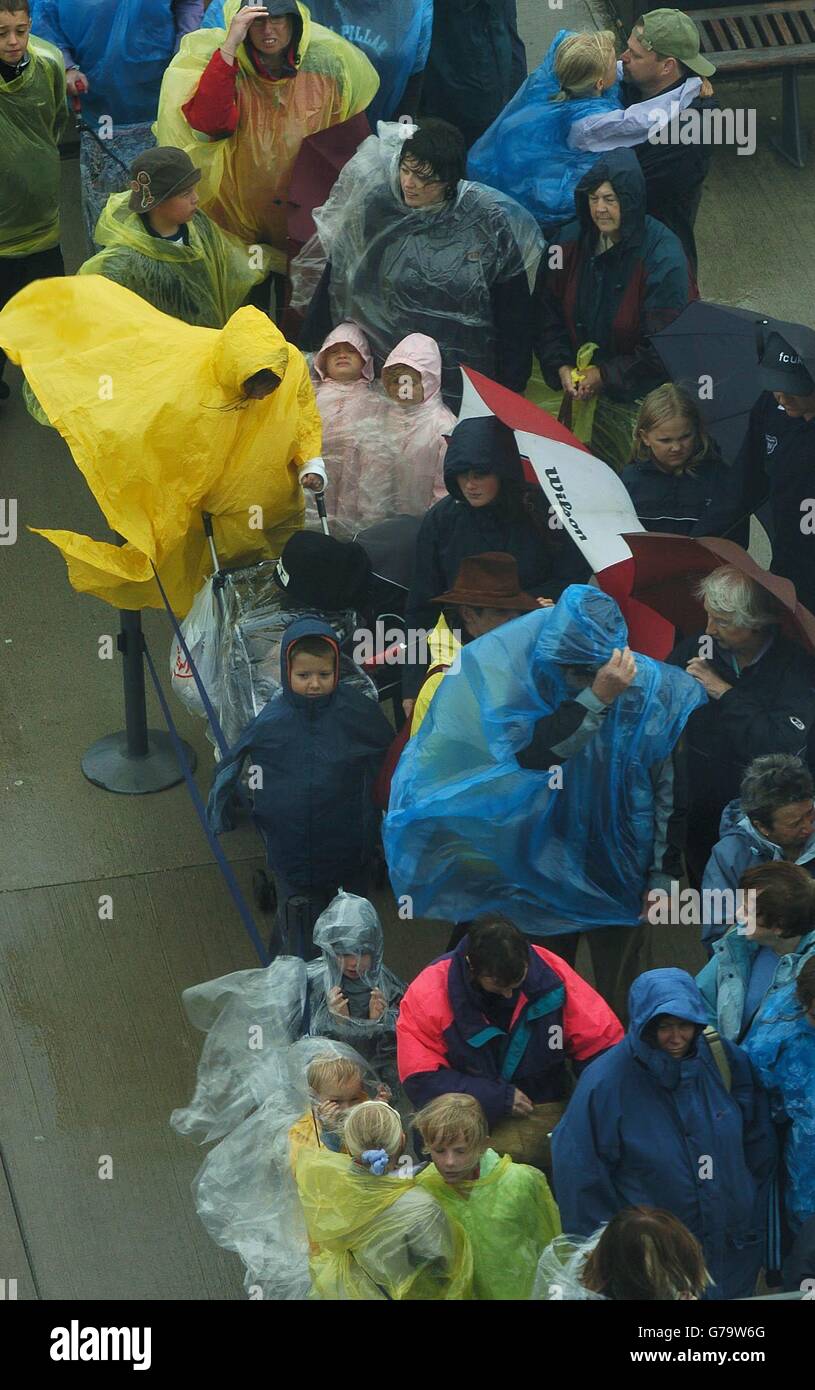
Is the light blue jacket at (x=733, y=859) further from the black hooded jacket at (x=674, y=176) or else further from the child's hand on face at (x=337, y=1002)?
the black hooded jacket at (x=674, y=176)

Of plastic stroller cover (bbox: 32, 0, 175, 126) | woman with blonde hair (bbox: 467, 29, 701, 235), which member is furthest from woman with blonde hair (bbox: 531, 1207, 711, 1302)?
plastic stroller cover (bbox: 32, 0, 175, 126)

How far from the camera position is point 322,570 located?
5762mm

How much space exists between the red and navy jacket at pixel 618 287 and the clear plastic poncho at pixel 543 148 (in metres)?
0.42

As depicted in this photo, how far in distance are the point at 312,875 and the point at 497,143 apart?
10.3 ft

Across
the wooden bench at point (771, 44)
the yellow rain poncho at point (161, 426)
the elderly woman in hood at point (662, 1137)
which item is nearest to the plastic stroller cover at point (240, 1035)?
the elderly woman in hood at point (662, 1137)

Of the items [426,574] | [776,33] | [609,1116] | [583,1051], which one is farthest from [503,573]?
[776,33]

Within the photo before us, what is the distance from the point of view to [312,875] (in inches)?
215

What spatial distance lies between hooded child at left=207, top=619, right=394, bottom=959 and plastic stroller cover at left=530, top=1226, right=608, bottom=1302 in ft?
5.17

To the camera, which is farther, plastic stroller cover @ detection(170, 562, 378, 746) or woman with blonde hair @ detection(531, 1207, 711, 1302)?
plastic stroller cover @ detection(170, 562, 378, 746)

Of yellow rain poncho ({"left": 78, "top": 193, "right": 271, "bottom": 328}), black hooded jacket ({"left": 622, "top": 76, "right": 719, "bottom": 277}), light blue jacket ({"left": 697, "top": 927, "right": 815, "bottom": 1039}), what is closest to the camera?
light blue jacket ({"left": 697, "top": 927, "right": 815, "bottom": 1039})

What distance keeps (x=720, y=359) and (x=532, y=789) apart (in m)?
1.71

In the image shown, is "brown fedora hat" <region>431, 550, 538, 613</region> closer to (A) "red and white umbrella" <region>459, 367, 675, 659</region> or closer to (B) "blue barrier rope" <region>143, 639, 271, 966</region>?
(A) "red and white umbrella" <region>459, 367, 675, 659</region>

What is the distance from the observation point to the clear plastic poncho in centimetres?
710

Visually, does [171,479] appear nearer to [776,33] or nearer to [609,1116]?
[609,1116]
